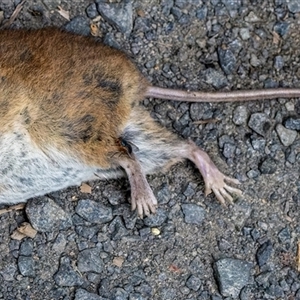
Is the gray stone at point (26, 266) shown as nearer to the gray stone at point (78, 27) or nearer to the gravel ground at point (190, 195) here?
the gravel ground at point (190, 195)

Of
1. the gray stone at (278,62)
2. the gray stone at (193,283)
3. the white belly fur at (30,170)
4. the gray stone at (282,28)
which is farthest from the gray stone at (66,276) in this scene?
the gray stone at (282,28)

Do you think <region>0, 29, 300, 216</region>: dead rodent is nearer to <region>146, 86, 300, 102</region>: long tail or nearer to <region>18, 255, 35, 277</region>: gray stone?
<region>146, 86, 300, 102</region>: long tail

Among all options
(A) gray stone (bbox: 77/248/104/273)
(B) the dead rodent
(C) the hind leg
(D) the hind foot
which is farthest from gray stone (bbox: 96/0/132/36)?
(A) gray stone (bbox: 77/248/104/273)

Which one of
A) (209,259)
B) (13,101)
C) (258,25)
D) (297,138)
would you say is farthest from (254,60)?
(13,101)

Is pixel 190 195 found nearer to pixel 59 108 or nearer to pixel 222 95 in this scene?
pixel 222 95

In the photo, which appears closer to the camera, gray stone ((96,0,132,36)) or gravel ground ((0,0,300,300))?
gravel ground ((0,0,300,300))

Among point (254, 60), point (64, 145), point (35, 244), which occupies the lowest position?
point (35, 244)

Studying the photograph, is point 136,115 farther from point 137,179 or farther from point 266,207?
point 266,207
